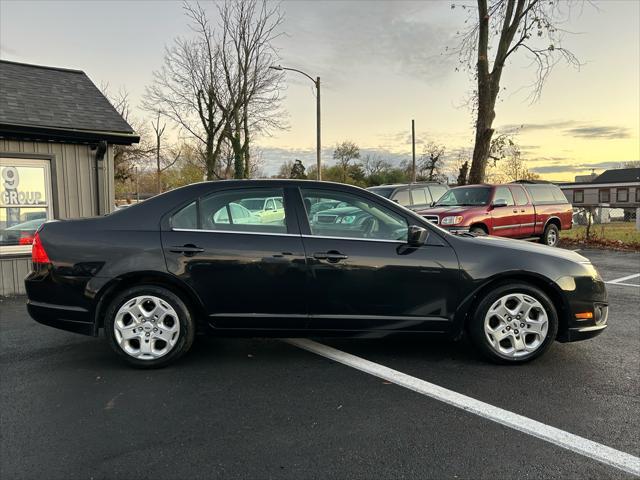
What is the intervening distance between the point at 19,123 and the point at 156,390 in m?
6.09

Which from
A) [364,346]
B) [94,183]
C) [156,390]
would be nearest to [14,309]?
[94,183]

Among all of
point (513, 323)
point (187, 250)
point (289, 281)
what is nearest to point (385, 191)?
point (513, 323)

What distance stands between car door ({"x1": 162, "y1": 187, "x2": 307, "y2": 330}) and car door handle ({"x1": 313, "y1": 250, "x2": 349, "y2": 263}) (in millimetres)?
122

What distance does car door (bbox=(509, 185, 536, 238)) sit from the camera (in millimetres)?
10945

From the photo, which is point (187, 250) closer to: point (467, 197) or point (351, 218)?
point (351, 218)

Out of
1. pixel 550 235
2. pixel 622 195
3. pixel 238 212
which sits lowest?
pixel 550 235

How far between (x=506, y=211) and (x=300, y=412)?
353 inches

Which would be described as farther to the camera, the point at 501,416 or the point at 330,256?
the point at 330,256

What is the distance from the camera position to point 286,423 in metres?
2.92

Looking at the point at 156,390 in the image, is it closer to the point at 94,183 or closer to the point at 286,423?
the point at 286,423

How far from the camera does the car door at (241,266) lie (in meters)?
3.71

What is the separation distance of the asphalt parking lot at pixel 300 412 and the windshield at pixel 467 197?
6308mm

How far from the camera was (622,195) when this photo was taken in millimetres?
60344

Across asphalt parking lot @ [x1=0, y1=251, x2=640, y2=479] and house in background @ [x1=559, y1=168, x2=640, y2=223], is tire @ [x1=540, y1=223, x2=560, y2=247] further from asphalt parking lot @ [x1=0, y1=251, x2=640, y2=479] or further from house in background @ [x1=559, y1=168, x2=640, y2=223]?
house in background @ [x1=559, y1=168, x2=640, y2=223]
